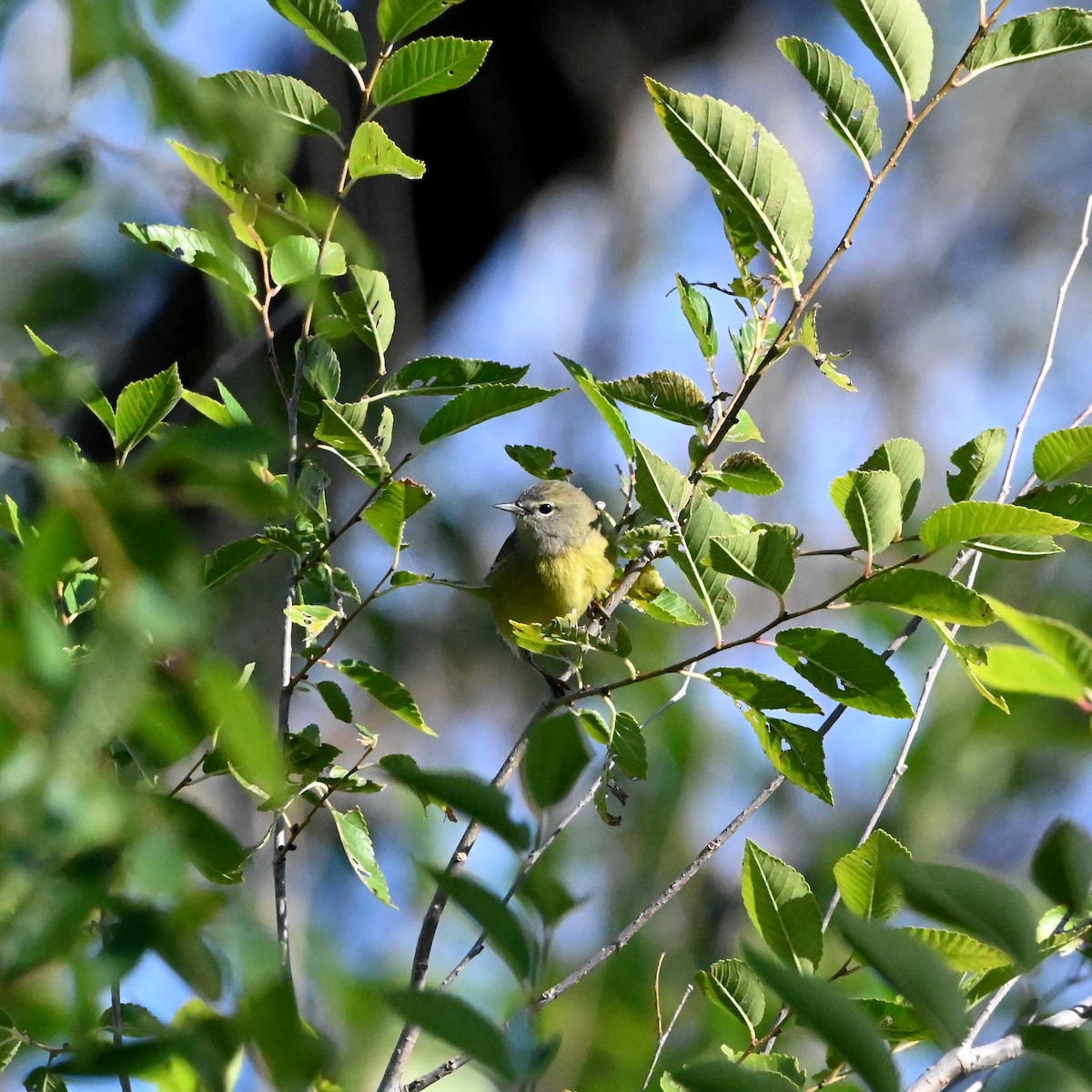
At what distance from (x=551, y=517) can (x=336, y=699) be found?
105 inches

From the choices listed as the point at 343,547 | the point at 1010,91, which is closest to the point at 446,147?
the point at 343,547

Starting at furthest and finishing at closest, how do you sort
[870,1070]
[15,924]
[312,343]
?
[312,343]
[870,1070]
[15,924]

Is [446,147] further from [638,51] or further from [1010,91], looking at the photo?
[1010,91]

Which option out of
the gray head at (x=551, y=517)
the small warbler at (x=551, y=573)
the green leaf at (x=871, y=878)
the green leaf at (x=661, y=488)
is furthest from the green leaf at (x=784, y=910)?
the gray head at (x=551, y=517)

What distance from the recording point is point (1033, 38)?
1694mm

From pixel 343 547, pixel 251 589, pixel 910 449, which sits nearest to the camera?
pixel 910 449

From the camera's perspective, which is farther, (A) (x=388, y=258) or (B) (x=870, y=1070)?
(A) (x=388, y=258)

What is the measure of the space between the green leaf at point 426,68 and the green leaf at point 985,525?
2.86ft

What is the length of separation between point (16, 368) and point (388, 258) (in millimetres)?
5068

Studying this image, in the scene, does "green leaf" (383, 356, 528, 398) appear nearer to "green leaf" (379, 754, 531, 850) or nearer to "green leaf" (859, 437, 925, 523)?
"green leaf" (859, 437, 925, 523)

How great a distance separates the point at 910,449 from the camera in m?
1.74

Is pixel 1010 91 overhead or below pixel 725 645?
below

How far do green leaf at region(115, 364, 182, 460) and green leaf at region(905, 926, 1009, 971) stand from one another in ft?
3.92

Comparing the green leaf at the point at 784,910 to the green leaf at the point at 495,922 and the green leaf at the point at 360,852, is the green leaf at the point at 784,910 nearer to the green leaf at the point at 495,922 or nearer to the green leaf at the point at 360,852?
the green leaf at the point at 360,852
